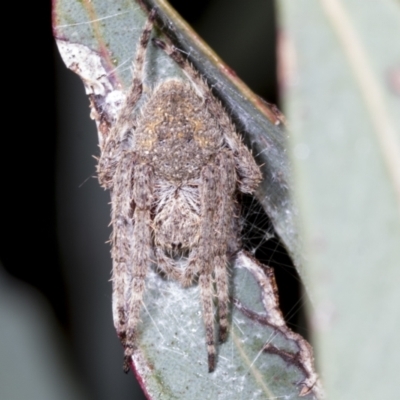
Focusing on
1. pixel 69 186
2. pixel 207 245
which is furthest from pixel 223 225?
pixel 69 186

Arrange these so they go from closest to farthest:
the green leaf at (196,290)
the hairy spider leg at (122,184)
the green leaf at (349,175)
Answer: the green leaf at (349,175) → the green leaf at (196,290) → the hairy spider leg at (122,184)

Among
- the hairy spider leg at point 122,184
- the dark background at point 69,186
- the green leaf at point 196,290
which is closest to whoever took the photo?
the green leaf at point 196,290

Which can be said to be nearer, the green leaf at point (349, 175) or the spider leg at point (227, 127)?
the green leaf at point (349, 175)

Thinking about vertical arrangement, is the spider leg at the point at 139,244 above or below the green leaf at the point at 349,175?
below

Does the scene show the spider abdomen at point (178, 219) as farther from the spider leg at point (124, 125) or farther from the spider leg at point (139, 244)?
the spider leg at point (124, 125)

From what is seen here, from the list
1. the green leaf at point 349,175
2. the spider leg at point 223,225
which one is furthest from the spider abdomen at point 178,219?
the green leaf at point 349,175

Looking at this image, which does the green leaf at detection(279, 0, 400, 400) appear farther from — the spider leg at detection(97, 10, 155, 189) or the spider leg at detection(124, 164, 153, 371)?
the spider leg at detection(124, 164, 153, 371)

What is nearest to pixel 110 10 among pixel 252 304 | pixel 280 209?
pixel 280 209

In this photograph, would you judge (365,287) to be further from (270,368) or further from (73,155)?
(73,155)
